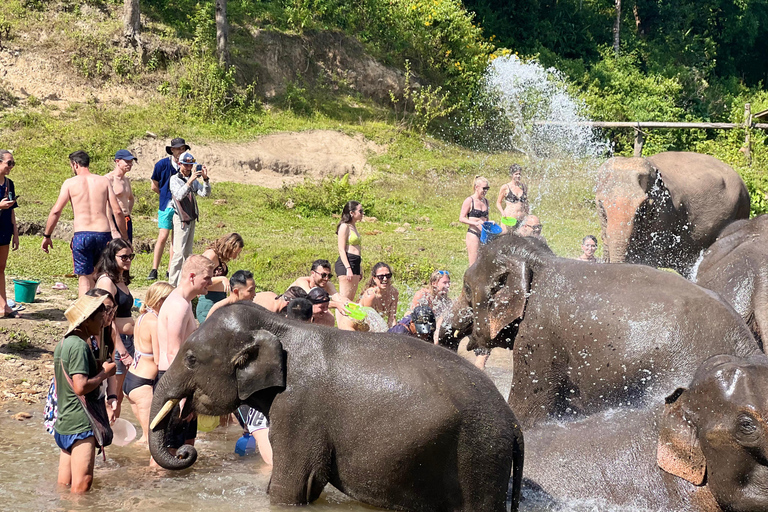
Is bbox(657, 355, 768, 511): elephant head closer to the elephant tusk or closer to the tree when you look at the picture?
the elephant tusk

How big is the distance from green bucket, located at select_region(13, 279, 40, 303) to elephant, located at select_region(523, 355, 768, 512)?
628cm

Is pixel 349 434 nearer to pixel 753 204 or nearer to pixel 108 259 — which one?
pixel 108 259

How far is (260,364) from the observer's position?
5105 mm

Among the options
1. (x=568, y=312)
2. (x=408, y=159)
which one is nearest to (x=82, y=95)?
(x=408, y=159)

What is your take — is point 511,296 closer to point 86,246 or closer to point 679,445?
point 679,445

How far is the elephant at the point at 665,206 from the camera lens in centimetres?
891

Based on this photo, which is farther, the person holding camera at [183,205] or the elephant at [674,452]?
the person holding camera at [183,205]

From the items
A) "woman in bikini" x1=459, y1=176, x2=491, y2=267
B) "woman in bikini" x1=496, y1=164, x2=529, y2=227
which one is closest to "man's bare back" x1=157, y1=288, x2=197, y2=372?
"woman in bikini" x1=459, y1=176, x2=491, y2=267

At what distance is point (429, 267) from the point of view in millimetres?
13227

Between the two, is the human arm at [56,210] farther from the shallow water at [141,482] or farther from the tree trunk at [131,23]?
the tree trunk at [131,23]

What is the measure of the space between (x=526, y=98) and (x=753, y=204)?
1043cm

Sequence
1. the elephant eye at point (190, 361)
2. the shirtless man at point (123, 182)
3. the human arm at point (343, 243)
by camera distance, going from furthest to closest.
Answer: the shirtless man at point (123, 182)
the human arm at point (343, 243)
the elephant eye at point (190, 361)

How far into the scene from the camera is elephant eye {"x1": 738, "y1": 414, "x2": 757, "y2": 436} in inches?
163

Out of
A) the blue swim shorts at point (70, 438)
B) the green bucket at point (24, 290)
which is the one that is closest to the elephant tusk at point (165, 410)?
the blue swim shorts at point (70, 438)
